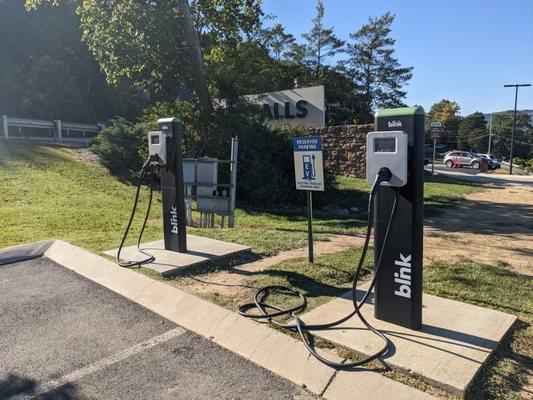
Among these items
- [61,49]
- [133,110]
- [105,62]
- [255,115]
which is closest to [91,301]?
[255,115]

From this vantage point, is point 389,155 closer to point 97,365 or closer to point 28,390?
point 97,365

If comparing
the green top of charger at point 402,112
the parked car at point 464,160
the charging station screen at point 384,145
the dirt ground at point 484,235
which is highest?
the green top of charger at point 402,112

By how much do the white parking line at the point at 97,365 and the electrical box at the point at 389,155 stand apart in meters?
2.05

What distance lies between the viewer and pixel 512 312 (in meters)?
3.84

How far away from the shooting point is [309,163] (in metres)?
5.21

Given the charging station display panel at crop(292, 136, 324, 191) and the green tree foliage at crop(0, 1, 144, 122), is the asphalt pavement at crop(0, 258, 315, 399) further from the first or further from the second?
the green tree foliage at crop(0, 1, 144, 122)

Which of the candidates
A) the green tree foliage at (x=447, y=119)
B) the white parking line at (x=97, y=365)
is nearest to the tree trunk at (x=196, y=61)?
the white parking line at (x=97, y=365)

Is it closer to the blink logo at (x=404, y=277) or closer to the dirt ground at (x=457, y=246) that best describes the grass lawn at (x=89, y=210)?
the dirt ground at (x=457, y=246)

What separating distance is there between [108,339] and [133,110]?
3222cm

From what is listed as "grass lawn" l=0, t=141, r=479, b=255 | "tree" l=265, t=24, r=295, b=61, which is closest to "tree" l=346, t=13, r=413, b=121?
"tree" l=265, t=24, r=295, b=61

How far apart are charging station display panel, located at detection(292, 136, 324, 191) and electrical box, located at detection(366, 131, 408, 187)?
1.81 meters

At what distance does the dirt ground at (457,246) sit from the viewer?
4637mm

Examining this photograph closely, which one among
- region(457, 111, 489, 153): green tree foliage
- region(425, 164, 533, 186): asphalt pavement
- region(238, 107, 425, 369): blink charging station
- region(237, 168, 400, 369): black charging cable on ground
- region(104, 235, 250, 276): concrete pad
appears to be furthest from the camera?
region(457, 111, 489, 153): green tree foliage

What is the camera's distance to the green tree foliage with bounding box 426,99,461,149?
79.1m
